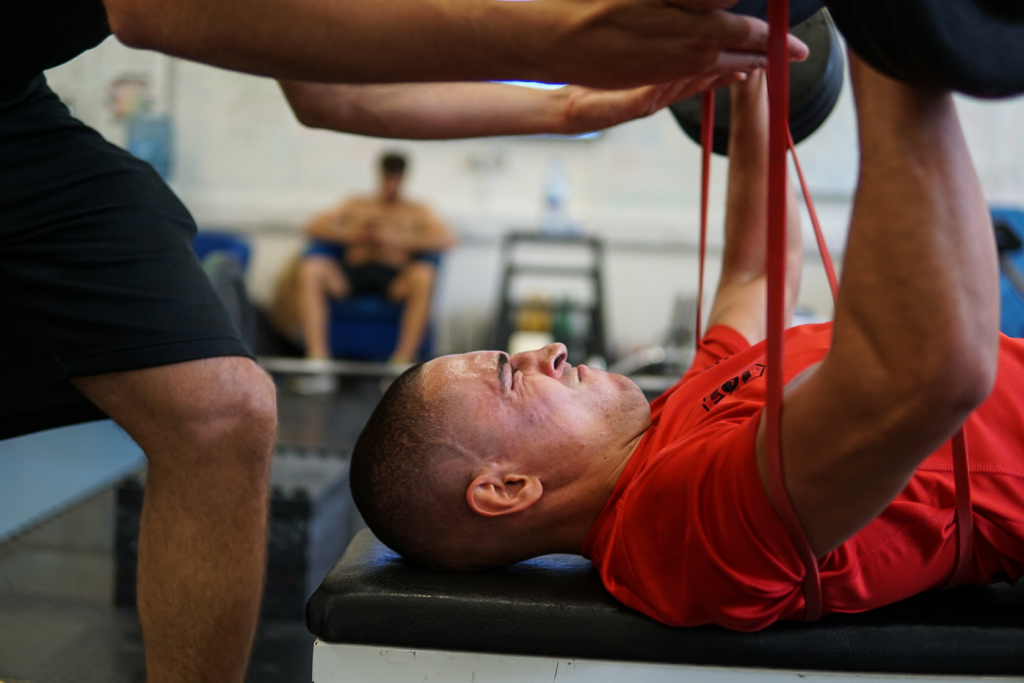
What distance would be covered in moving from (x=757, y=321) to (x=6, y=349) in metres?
1.02

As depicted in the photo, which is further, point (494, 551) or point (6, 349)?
point (6, 349)

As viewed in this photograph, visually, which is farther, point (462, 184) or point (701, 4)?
point (462, 184)

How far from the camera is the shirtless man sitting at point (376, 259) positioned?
16.2ft

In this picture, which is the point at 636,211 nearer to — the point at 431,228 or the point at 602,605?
the point at 431,228

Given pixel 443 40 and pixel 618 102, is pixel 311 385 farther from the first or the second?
pixel 443 40

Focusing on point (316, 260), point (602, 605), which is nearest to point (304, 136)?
point (316, 260)

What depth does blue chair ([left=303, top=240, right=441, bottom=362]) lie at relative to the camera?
4.96 meters

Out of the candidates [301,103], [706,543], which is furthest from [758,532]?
[301,103]

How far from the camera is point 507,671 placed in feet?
2.90

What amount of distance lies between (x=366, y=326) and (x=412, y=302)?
0.31m

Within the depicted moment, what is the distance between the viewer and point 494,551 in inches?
40.0

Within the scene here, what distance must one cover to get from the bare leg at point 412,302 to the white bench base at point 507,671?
3994mm

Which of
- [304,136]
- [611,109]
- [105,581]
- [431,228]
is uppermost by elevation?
[611,109]

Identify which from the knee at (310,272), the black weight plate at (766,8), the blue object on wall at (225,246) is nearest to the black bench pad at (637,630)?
the black weight plate at (766,8)
